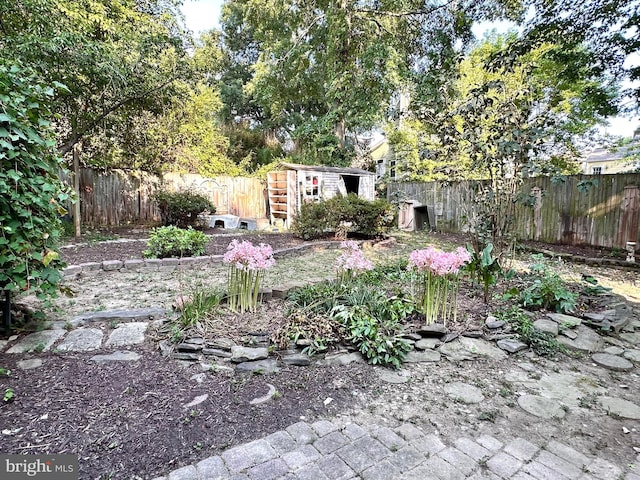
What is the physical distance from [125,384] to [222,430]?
0.71 m

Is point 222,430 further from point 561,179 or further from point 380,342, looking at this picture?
point 561,179

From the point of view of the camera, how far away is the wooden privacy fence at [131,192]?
880cm

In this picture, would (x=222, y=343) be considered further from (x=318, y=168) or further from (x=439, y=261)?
(x=318, y=168)

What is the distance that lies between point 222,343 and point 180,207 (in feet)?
22.2

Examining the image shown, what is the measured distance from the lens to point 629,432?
1701 mm

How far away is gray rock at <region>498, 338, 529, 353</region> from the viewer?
2.57 meters

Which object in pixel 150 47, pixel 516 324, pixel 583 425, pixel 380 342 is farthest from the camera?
pixel 150 47

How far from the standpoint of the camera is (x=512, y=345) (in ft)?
8.52

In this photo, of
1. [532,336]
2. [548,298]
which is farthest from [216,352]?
[548,298]

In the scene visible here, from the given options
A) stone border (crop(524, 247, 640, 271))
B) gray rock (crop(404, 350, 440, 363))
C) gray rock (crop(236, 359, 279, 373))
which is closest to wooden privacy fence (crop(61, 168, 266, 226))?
gray rock (crop(236, 359, 279, 373))

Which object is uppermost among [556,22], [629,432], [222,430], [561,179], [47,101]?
[556,22]

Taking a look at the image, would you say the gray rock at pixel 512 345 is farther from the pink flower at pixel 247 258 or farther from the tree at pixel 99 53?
the tree at pixel 99 53

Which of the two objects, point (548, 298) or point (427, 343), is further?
point (548, 298)

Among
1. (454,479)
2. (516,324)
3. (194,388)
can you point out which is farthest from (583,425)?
(194,388)
